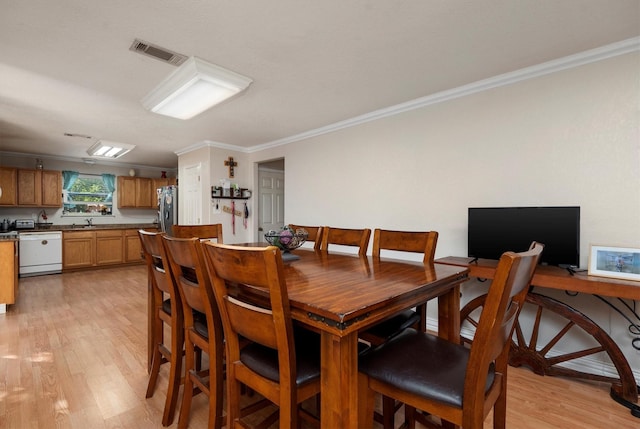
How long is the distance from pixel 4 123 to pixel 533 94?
5.85 m

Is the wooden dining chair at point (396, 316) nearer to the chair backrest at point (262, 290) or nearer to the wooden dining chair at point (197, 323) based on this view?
the chair backrest at point (262, 290)

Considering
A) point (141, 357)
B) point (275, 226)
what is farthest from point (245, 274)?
point (275, 226)

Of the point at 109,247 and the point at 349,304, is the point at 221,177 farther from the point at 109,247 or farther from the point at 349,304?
the point at 349,304

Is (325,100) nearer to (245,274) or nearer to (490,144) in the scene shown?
(490,144)

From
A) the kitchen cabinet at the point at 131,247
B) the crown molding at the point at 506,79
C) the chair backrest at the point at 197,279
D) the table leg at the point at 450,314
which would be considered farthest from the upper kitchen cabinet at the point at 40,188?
the table leg at the point at 450,314

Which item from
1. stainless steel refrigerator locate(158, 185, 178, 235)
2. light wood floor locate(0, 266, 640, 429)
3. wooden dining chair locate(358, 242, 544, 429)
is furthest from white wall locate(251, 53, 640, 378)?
stainless steel refrigerator locate(158, 185, 178, 235)

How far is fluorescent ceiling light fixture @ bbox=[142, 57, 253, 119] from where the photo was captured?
7.53 feet

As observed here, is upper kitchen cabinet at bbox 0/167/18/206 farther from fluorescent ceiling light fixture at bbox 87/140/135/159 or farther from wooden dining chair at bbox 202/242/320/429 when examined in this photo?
wooden dining chair at bbox 202/242/320/429

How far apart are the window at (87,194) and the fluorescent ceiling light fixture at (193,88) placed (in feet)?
15.6

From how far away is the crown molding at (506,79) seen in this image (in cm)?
206

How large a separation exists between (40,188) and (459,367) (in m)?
7.49

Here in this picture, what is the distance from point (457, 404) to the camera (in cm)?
94

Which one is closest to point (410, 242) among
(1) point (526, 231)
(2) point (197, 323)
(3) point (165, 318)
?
(1) point (526, 231)

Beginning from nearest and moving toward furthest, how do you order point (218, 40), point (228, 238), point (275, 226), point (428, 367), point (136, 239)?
point (428, 367), point (218, 40), point (228, 238), point (275, 226), point (136, 239)
